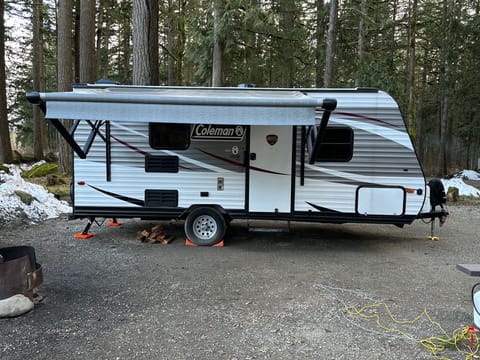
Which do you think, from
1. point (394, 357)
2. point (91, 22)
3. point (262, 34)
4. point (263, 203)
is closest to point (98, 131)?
point (263, 203)

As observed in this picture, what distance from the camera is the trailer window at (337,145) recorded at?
641 cm

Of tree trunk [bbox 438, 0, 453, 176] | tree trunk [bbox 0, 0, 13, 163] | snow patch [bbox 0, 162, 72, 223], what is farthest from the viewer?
tree trunk [bbox 438, 0, 453, 176]

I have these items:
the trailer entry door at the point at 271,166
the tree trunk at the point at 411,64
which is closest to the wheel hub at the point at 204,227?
the trailer entry door at the point at 271,166

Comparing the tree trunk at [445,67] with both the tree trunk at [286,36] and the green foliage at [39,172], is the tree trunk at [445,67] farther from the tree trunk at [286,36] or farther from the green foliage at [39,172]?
the green foliage at [39,172]

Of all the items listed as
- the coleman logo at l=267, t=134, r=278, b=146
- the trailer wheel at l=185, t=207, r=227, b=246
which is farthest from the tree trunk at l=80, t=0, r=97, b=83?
the coleman logo at l=267, t=134, r=278, b=146

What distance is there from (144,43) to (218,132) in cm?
413

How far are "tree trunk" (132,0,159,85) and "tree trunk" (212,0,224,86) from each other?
381 cm

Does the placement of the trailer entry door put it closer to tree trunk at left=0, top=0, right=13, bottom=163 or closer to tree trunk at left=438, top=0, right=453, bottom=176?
tree trunk at left=0, top=0, right=13, bottom=163

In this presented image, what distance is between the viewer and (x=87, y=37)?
11570 mm

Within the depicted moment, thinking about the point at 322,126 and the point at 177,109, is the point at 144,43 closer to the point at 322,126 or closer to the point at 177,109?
the point at 177,109

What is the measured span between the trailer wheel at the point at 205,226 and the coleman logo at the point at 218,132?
3.93ft

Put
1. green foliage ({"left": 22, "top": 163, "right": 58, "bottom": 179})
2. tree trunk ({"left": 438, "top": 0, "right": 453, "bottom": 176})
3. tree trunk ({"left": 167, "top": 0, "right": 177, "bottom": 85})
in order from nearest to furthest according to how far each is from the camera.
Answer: green foliage ({"left": 22, "top": 163, "right": 58, "bottom": 179}), tree trunk ({"left": 167, "top": 0, "right": 177, "bottom": 85}), tree trunk ({"left": 438, "top": 0, "right": 453, "bottom": 176})

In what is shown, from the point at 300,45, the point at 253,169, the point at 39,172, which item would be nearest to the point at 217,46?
the point at 300,45

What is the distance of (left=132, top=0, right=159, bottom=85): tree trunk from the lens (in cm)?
927
